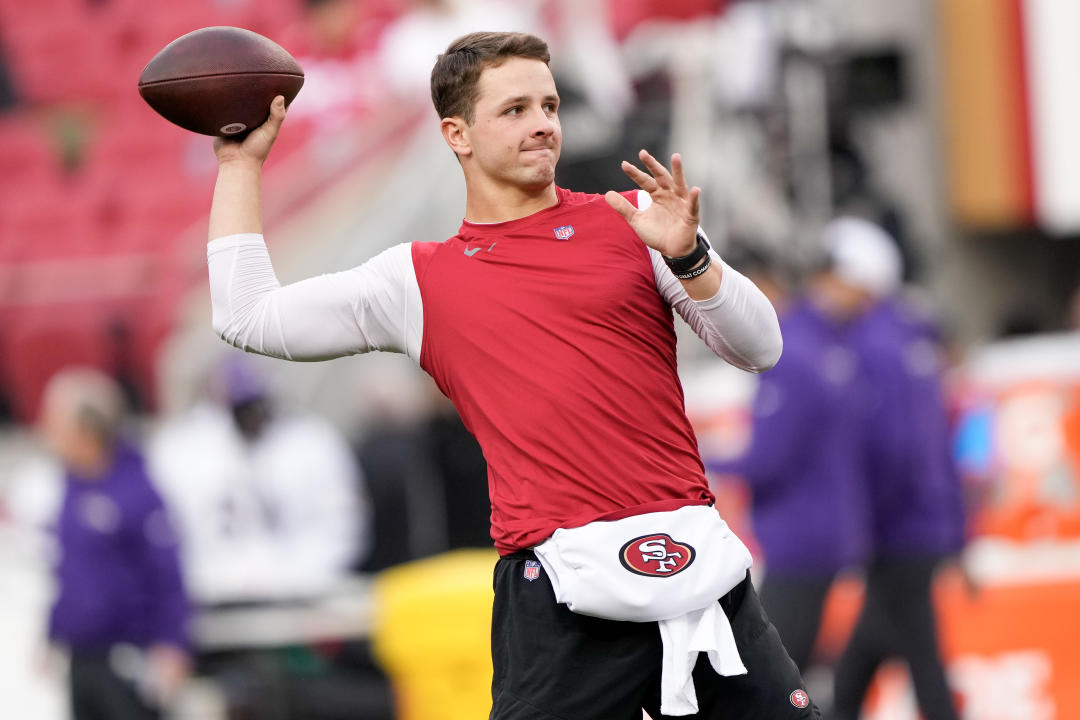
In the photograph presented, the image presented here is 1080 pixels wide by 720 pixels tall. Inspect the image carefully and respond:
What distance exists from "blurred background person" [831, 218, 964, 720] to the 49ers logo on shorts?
3352 mm

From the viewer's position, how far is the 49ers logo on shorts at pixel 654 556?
3150 mm

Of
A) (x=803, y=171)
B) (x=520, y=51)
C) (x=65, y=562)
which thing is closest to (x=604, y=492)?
(x=520, y=51)

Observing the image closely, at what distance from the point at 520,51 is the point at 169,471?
5.82m

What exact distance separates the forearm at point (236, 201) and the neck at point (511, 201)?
0.44 meters

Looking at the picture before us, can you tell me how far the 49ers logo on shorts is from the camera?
10.3 feet

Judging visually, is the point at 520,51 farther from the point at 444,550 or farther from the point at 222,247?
the point at 444,550

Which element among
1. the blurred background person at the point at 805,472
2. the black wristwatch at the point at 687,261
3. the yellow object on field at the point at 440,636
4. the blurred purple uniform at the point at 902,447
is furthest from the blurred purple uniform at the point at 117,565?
the black wristwatch at the point at 687,261

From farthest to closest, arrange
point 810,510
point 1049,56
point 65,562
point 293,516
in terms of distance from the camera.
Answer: point 1049,56 → point 293,516 → point 65,562 → point 810,510

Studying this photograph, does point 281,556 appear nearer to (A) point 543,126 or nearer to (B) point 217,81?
(B) point 217,81

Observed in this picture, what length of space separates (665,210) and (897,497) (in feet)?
11.8

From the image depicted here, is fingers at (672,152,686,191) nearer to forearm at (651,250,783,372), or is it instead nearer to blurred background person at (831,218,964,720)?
forearm at (651,250,783,372)

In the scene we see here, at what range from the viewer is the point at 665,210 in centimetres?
315

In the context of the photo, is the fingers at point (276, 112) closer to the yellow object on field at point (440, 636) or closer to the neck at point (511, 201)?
the neck at point (511, 201)

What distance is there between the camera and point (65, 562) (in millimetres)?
7227
